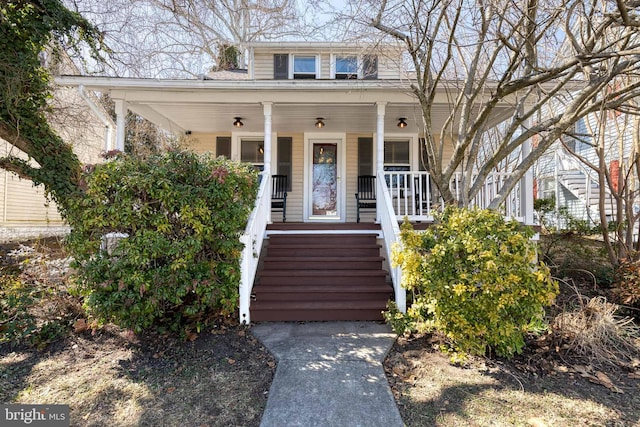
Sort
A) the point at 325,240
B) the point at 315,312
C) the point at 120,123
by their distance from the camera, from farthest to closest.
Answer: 1. the point at 120,123
2. the point at 325,240
3. the point at 315,312

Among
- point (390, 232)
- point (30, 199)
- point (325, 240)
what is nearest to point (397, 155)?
point (325, 240)

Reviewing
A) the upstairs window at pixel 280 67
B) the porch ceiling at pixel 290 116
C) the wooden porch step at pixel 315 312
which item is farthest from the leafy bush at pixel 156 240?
the upstairs window at pixel 280 67

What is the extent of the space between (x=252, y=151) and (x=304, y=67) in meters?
2.62

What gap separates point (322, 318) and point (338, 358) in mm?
1035

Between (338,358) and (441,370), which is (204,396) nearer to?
(338,358)

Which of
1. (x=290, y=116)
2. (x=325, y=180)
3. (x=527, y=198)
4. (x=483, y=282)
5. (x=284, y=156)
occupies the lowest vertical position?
(x=483, y=282)

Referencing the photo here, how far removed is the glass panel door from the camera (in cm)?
821

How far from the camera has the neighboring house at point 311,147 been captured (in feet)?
14.8

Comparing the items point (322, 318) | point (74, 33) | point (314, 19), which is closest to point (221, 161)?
point (322, 318)

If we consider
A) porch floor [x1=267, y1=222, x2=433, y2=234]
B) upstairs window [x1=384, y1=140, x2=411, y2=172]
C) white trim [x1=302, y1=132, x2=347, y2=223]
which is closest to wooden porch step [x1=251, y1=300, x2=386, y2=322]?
porch floor [x1=267, y1=222, x2=433, y2=234]

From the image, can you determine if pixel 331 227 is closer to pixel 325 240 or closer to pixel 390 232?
pixel 325 240

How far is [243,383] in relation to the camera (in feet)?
9.27

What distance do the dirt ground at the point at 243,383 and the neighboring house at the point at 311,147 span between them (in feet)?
3.09

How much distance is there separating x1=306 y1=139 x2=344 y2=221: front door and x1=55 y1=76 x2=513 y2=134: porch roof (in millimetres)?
1182
